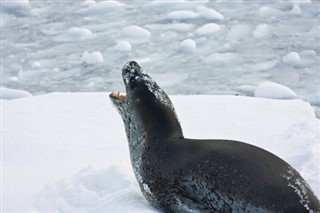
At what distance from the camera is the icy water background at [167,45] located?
231 inches

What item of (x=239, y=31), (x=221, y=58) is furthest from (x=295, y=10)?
(x=221, y=58)

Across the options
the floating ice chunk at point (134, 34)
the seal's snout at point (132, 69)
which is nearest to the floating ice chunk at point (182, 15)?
the floating ice chunk at point (134, 34)

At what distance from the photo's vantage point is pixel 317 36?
22.5 feet

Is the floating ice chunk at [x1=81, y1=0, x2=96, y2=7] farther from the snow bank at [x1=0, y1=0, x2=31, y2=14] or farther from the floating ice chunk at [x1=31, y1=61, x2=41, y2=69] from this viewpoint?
the floating ice chunk at [x1=31, y1=61, x2=41, y2=69]

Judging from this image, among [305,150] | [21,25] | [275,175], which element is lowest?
[21,25]

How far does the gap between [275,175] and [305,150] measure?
3.07 feet

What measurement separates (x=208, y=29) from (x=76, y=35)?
5.17 feet

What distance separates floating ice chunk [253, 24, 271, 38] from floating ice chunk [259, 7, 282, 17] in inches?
18.9

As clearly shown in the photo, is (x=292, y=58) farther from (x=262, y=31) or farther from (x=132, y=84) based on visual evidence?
(x=132, y=84)

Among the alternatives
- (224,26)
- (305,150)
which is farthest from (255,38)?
(305,150)

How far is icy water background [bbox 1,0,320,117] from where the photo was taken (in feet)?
19.3

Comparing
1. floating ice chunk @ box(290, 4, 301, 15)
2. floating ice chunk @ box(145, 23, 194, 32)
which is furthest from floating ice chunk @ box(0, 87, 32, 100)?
floating ice chunk @ box(290, 4, 301, 15)

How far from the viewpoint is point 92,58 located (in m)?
6.53

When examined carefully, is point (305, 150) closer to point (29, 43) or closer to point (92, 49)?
point (92, 49)
